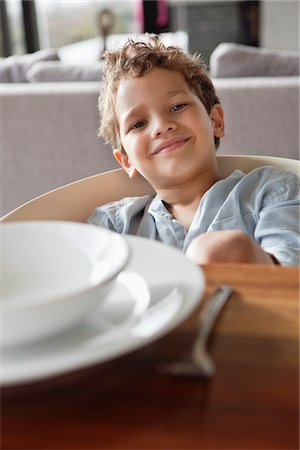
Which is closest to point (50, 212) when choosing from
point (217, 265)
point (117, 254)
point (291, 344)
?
point (217, 265)

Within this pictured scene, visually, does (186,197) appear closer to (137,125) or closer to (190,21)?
(137,125)

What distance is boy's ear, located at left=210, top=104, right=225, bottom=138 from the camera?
182cm

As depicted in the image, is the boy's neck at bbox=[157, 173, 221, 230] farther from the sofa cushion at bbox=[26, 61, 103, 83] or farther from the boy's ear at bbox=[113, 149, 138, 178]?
the sofa cushion at bbox=[26, 61, 103, 83]

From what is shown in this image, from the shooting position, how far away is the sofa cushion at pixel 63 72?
117 inches

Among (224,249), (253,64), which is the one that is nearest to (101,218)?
(224,249)

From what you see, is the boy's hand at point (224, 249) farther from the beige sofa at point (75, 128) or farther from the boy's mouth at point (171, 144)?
the beige sofa at point (75, 128)

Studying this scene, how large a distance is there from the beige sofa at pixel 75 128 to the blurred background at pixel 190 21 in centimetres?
401

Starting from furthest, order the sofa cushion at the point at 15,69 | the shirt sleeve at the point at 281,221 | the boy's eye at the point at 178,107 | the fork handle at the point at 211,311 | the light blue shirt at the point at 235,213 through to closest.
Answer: the sofa cushion at the point at 15,69
the boy's eye at the point at 178,107
the light blue shirt at the point at 235,213
the shirt sleeve at the point at 281,221
the fork handle at the point at 211,311

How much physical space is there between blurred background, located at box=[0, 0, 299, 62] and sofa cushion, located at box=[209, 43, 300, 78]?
400 centimetres

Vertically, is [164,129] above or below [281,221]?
above

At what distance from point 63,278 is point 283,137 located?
2.09m

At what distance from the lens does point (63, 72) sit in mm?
3008

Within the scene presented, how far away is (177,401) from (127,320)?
0.14 meters

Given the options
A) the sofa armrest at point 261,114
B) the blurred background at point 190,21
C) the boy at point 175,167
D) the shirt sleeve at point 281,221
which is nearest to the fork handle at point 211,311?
the shirt sleeve at point 281,221
